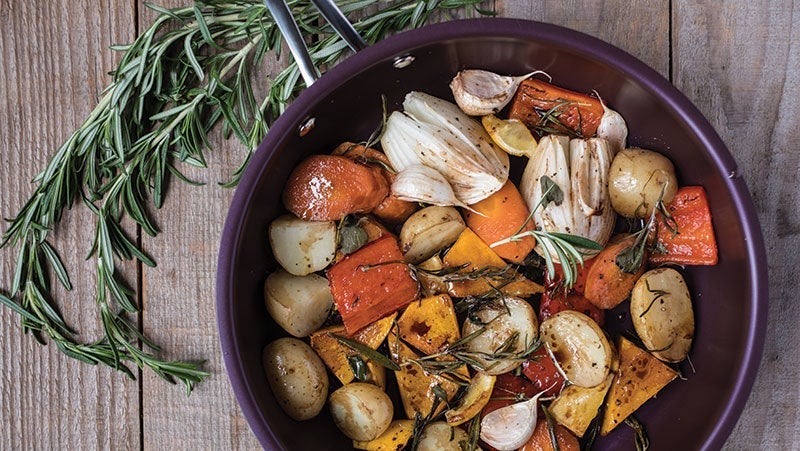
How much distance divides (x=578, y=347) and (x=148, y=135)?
864 mm

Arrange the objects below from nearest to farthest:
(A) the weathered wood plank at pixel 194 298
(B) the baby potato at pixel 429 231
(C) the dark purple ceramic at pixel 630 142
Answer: (C) the dark purple ceramic at pixel 630 142 < (B) the baby potato at pixel 429 231 < (A) the weathered wood plank at pixel 194 298

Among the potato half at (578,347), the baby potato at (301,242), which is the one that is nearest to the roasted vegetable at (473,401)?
the potato half at (578,347)

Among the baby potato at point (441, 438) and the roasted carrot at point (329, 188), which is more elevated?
the roasted carrot at point (329, 188)

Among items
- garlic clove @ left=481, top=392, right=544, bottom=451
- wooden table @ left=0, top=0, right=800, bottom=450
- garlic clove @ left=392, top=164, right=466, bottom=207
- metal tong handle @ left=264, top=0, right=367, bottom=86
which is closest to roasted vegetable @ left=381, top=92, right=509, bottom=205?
garlic clove @ left=392, top=164, right=466, bottom=207

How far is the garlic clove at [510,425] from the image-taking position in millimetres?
1191

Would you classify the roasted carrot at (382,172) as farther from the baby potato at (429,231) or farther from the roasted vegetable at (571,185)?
the roasted vegetable at (571,185)

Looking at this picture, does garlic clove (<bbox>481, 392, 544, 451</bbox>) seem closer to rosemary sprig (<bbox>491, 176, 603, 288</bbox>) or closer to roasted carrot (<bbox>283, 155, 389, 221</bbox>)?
rosemary sprig (<bbox>491, 176, 603, 288</bbox>)

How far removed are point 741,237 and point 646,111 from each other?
0.26 meters

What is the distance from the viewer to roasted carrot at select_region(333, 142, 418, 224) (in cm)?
124

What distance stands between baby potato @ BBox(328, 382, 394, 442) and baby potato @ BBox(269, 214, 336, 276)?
0.23 m

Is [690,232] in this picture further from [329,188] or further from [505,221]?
[329,188]

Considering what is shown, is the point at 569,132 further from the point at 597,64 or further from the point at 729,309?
the point at 729,309

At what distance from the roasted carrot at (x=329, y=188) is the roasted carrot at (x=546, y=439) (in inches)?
19.9

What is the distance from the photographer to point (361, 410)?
118 cm
